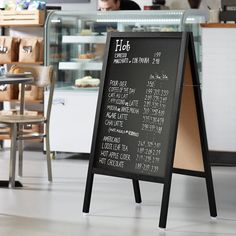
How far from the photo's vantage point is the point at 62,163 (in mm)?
6898

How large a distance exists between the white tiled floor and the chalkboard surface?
1.13 ft

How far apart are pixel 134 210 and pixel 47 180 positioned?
1.39 metres

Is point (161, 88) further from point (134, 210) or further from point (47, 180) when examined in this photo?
point (47, 180)

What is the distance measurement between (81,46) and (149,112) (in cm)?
300

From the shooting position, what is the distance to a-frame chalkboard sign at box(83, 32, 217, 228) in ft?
14.2

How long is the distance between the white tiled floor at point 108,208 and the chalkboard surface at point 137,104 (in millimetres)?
344

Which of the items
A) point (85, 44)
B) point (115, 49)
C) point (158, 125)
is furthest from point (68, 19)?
point (158, 125)

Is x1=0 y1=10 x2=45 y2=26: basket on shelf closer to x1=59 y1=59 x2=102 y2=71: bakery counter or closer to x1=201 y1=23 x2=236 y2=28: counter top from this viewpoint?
x1=59 y1=59 x2=102 y2=71: bakery counter

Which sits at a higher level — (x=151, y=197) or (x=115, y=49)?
(x=115, y=49)

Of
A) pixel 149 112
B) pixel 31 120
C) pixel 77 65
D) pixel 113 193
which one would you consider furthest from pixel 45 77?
pixel 149 112

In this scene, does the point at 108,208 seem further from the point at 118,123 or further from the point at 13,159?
the point at 13,159

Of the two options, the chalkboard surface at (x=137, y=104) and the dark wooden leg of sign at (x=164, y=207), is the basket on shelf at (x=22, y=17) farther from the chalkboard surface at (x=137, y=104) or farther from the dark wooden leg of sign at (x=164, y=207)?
the dark wooden leg of sign at (x=164, y=207)

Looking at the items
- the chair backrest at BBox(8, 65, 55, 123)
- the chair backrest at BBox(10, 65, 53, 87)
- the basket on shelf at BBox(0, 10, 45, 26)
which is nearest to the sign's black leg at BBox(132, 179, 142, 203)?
the chair backrest at BBox(8, 65, 55, 123)

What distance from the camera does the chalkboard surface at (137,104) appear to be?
4359 mm
